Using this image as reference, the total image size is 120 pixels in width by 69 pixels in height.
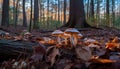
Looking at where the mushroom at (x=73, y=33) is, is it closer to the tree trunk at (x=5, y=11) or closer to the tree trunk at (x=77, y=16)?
the tree trunk at (x=77, y=16)

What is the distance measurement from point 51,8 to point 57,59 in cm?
4291

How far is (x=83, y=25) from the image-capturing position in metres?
9.77

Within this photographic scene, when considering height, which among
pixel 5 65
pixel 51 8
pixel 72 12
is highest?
pixel 51 8

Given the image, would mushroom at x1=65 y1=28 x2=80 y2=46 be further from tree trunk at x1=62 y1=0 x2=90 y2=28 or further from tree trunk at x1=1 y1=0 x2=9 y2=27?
tree trunk at x1=1 y1=0 x2=9 y2=27

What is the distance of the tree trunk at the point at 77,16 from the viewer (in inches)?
380

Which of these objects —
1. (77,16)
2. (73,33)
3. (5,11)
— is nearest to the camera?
(73,33)

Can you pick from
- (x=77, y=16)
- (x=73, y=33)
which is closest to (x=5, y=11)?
(x=77, y=16)

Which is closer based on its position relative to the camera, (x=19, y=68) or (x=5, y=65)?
(x=19, y=68)

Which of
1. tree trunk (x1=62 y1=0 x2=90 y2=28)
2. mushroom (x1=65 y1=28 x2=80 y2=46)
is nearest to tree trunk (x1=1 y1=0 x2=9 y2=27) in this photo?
tree trunk (x1=62 y1=0 x2=90 y2=28)

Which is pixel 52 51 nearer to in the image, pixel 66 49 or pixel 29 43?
pixel 66 49

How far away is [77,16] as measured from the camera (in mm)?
9766

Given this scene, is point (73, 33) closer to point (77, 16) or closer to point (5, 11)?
point (77, 16)

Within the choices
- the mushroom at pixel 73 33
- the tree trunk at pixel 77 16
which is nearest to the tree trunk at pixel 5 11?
the tree trunk at pixel 77 16

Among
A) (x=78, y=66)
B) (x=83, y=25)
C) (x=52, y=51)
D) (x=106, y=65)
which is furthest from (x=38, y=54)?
(x=83, y=25)
